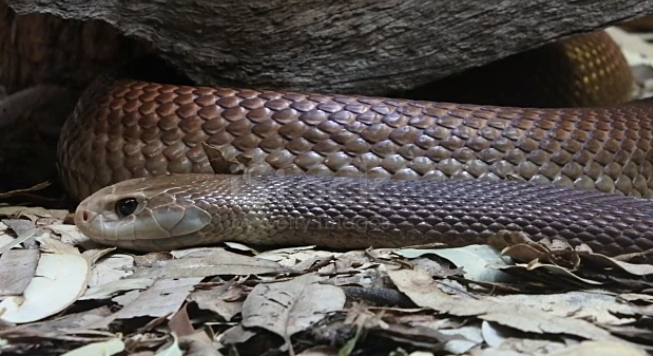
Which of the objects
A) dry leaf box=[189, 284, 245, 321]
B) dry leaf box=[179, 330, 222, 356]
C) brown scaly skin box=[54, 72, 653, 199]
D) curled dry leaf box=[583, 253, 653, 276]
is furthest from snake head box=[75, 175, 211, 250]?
curled dry leaf box=[583, 253, 653, 276]

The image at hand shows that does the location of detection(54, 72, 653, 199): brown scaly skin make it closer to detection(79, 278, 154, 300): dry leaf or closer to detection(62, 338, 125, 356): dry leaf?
detection(79, 278, 154, 300): dry leaf

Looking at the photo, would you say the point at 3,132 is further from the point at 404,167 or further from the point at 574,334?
the point at 574,334

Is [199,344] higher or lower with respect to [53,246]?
higher

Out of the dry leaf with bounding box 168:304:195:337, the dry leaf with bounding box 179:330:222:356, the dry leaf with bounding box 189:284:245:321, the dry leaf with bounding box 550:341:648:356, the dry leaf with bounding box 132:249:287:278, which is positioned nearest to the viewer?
the dry leaf with bounding box 550:341:648:356

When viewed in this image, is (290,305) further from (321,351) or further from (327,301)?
(321,351)

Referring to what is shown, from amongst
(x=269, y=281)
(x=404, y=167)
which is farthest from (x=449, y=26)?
(x=269, y=281)

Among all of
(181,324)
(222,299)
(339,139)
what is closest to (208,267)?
(222,299)

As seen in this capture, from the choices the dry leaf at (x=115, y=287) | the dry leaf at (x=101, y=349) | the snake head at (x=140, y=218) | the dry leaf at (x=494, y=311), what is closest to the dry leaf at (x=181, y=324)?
the dry leaf at (x=101, y=349)
